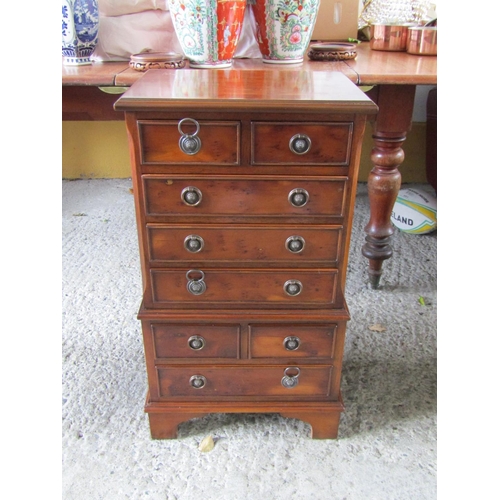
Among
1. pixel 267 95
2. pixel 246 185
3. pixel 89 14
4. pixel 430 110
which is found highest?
pixel 89 14

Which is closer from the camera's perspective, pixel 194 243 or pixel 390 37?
pixel 194 243

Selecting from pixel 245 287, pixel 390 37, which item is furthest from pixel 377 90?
pixel 245 287

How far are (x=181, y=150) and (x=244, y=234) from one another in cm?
23

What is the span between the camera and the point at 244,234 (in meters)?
1.08

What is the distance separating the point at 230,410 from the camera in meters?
1.26

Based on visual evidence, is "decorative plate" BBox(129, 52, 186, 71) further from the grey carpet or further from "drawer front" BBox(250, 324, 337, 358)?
the grey carpet

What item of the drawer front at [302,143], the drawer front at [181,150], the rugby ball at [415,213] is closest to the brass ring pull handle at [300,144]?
the drawer front at [302,143]

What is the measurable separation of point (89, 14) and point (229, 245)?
2.69 ft

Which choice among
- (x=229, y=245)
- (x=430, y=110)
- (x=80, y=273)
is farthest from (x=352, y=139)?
(x=430, y=110)

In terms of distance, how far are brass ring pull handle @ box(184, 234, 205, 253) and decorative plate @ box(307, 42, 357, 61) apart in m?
0.77

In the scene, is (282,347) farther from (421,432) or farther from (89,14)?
(89,14)

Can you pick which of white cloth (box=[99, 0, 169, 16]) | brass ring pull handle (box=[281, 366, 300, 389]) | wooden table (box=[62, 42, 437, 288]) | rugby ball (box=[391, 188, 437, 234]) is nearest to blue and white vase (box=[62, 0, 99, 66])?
wooden table (box=[62, 42, 437, 288])

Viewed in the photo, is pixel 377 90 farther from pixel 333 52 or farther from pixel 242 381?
pixel 242 381

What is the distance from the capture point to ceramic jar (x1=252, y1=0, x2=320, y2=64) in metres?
1.32
